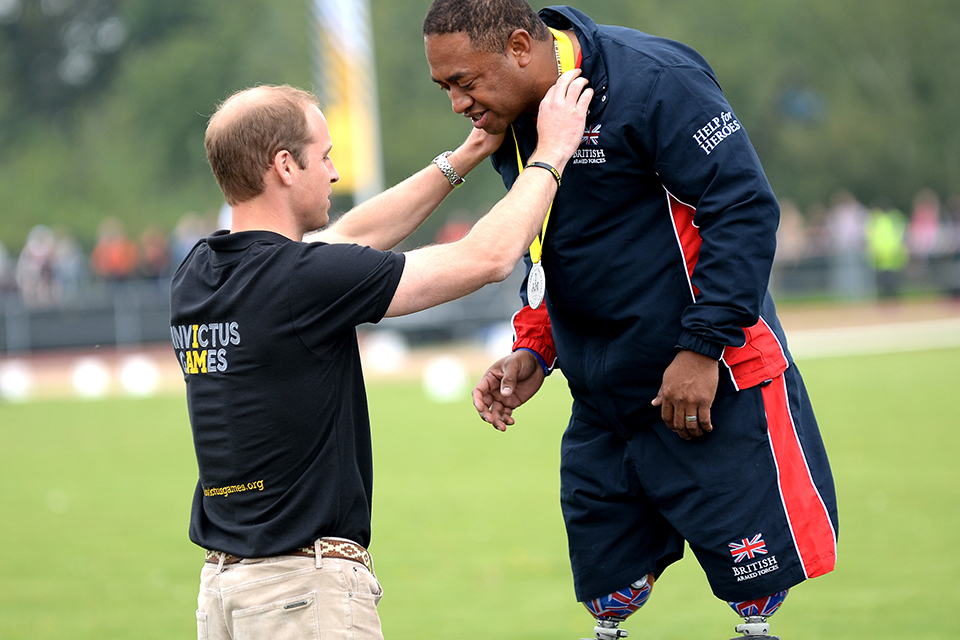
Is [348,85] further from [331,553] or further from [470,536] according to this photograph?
[331,553]

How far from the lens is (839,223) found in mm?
27438

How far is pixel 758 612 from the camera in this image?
138 inches

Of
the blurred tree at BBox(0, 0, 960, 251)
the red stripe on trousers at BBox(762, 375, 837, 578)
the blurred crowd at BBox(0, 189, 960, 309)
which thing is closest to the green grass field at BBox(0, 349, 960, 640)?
the red stripe on trousers at BBox(762, 375, 837, 578)

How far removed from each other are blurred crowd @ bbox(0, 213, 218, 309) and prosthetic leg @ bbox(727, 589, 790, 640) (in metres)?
21.7

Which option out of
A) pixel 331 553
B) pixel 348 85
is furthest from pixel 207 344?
pixel 348 85

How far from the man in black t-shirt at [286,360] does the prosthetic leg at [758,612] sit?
116 centimetres

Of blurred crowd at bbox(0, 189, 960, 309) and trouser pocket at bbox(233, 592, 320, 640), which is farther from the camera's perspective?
blurred crowd at bbox(0, 189, 960, 309)

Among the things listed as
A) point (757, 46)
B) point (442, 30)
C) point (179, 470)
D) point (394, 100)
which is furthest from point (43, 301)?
point (757, 46)

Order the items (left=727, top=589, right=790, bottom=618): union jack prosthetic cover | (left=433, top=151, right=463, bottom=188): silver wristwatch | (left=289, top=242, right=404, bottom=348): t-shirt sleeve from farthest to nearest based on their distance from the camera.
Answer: (left=433, top=151, right=463, bottom=188): silver wristwatch < (left=727, top=589, right=790, bottom=618): union jack prosthetic cover < (left=289, top=242, right=404, bottom=348): t-shirt sleeve

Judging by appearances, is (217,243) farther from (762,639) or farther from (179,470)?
(179,470)

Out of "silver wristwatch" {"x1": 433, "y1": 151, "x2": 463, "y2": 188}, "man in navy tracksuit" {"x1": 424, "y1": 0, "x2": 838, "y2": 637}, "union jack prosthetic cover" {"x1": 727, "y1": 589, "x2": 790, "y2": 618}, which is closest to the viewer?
"man in navy tracksuit" {"x1": 424, "y1": 0, "x2": 838, "y2": 637}

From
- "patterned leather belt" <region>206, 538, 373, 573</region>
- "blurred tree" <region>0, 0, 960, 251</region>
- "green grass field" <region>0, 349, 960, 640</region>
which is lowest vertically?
"green grass field" <region>0, 349, 960, 640</region>

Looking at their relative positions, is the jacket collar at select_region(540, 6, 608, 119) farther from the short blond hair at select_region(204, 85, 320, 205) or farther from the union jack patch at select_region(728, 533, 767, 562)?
the union jack patch at select_region(728, 533, 767, 562)

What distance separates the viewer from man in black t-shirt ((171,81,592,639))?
294 centimetres
